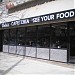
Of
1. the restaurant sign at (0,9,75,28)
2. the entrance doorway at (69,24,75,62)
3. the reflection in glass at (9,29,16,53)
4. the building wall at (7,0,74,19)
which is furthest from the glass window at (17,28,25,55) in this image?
→ the entrance doorway at (69,24,75,62)

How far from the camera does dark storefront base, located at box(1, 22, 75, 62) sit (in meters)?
16.8

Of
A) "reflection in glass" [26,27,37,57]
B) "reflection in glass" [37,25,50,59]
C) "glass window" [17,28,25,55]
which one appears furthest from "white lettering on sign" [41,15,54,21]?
"glass window" [17,28,25,55]

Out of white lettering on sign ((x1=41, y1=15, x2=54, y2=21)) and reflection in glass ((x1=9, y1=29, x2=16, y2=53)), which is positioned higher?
white lettering on sign ((x1=41, y1=15, x2=54, y2=21))

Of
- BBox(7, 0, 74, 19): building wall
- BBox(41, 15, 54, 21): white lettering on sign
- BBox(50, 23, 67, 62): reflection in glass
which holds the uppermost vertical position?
BBox(7, 0, 74, 19): building wall

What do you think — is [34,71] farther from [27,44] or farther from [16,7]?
[16,7]

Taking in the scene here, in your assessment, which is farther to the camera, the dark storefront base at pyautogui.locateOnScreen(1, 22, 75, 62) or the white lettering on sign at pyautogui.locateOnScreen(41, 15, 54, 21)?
the dark storefront base at pyautogui.locateOnScreen(1, 22, 75, 62)

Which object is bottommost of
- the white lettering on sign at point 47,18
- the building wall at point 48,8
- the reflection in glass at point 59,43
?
the reflection in glass at point 59,43

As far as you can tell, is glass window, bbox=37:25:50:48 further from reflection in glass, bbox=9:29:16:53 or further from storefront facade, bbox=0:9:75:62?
reflection in glass, bbox=9:29:16:53

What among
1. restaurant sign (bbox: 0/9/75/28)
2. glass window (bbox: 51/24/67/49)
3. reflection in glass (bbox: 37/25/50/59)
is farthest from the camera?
reflection in glass (bbox: 37/25/50/59)

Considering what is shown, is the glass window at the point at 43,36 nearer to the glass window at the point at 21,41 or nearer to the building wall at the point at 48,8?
the building wall at the point at 48,8

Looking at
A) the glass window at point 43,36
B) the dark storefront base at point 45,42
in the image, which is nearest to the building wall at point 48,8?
the dark storefront base at point 45,42

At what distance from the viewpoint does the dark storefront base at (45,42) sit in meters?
16.8

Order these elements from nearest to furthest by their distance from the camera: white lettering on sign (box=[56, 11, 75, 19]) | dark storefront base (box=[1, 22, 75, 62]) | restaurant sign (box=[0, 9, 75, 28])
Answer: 1. white lettering on sign (box=[56, 11, 75, 19])
2. restaurant sign (box=[0, 9, 75, 28])
3. dark storefront base (box=[1, 22, 75, 62])

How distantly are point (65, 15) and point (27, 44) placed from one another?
23.7 feet
